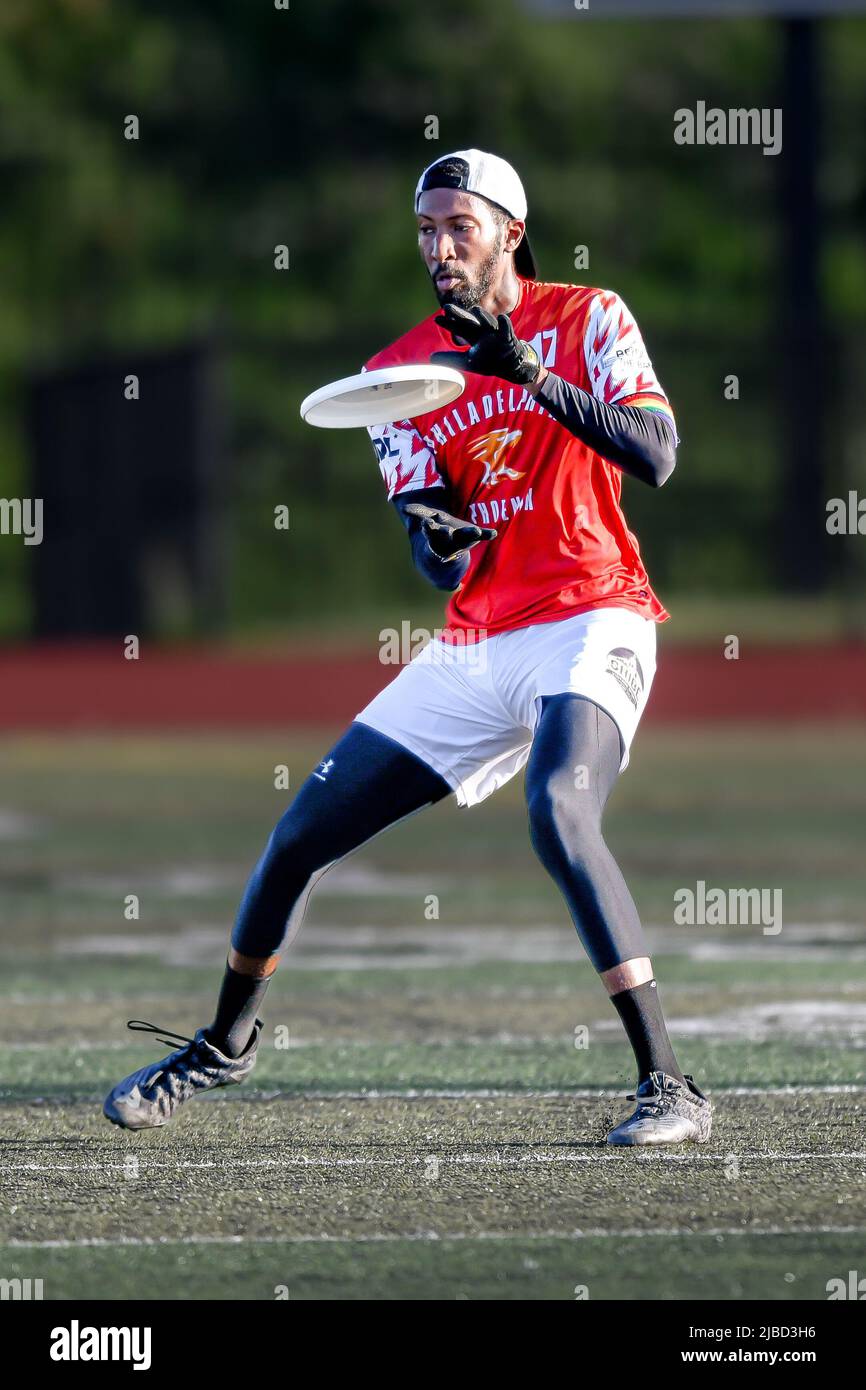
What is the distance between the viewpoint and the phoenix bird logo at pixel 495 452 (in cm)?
547

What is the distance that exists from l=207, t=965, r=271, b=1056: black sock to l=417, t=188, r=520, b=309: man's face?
66.8 inches

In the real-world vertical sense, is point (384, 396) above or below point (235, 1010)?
above

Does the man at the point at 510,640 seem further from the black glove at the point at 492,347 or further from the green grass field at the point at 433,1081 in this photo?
the green grass field at the point at 433,1081

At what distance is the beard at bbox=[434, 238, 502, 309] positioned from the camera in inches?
212

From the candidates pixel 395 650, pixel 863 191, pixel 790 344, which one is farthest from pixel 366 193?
pixel 395 650

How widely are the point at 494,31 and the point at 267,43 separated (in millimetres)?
3248

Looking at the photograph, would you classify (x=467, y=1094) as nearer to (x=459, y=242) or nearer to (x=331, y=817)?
(x=331, y=817)

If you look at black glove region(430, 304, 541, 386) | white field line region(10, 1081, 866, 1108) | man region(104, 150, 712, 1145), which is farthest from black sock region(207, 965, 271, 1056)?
black glove region(430, 304, 541, 386)

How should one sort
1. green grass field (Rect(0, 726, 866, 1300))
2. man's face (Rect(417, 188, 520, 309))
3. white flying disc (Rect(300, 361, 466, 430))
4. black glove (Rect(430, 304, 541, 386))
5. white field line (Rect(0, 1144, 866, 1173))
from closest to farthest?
green grass field (Rect(0, 726, 866, 1300)), black glove (Rect(430, 304, 541, 386)), white field line (Rect(0, 1144, 866, 1173)), white flying disc (Rect(300, 361, 466, 430)), man's face (Rect(417, 188, 520, 309))

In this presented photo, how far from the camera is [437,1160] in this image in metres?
5.17

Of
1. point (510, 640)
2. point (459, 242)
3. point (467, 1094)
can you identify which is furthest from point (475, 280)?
point (467, 1094)

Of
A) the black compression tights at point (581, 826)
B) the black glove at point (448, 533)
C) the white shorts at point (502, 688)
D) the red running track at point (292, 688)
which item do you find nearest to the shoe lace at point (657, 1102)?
the black compression tights at point (581, 826)

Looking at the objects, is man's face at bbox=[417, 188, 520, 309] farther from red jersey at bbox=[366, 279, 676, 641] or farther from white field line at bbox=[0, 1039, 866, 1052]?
white field line at bbox=[0, 1039, 866, 1052]

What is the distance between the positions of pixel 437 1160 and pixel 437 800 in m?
0.84
